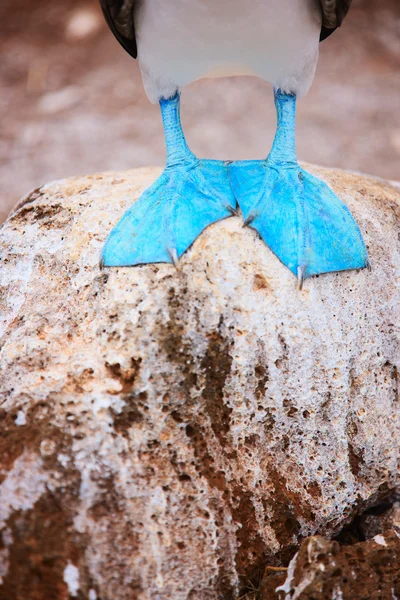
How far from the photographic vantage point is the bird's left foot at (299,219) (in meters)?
1.72

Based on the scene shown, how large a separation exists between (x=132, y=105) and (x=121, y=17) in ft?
13.1

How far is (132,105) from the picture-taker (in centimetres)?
561

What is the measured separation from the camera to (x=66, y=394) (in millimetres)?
1465

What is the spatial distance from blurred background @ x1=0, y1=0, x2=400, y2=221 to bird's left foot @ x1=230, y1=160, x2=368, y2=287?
3.05 m

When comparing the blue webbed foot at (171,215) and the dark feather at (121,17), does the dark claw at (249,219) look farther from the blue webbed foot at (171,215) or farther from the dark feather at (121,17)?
the dark feather at (121,17)

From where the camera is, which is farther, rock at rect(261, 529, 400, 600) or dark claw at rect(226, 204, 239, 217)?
dark claw at rect(226, 204, 239, 217)

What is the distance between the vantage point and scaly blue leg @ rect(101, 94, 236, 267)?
169cm

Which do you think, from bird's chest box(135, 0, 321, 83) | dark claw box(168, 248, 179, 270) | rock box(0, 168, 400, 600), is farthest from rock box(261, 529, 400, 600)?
bird's chest box(135, 0, 321, 83)

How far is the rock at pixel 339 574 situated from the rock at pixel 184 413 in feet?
0.64

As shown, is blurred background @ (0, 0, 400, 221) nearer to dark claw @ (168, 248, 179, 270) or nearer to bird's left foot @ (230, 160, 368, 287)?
bird's left foot @ (230, 160, 368, 287)

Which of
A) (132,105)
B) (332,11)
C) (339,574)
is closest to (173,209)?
(332,11)

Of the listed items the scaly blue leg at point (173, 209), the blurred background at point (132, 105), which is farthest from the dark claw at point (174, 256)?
the blurred background at point (132, 105)

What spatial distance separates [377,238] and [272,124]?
12.1 feet

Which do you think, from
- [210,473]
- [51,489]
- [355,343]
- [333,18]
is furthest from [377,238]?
[51,489]
